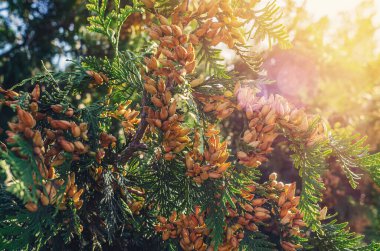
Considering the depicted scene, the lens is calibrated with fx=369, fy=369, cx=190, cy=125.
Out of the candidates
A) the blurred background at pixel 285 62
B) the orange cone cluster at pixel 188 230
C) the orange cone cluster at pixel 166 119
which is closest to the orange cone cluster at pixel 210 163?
the orange cone cluster at pixel 166 119

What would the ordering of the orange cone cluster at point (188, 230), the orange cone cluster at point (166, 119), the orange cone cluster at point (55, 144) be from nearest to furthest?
the orange cone cluster at point (55, 144) < the orange cone cluster at point (166, 119) < the orange cone cluster at point (188, 230)

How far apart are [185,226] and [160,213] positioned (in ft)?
0.37

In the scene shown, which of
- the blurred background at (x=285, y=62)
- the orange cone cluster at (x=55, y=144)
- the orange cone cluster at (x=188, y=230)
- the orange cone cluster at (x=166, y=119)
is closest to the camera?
the orange cone cluster at (x=55, y=144)

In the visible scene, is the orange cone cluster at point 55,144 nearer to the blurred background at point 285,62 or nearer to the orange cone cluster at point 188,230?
the orange cone cluster at point 188,230

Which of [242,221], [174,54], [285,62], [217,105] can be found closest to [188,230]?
[242,221]

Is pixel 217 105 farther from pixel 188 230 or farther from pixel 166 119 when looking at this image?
pixel 188 230

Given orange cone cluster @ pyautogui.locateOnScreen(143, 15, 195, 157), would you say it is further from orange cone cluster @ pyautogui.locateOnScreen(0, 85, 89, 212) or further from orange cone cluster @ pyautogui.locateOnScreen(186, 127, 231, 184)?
orange cone cluster @ pyautogui.locateOnScreen(0, 85, 89, 212)

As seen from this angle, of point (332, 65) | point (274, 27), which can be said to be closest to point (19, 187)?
point (274, 27)

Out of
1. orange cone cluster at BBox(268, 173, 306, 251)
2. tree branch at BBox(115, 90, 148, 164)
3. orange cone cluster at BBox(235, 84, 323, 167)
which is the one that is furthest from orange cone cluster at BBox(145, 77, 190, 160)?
orange cone cluster at BBox(268, 173, 306, 251)

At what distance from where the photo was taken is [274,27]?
150cm

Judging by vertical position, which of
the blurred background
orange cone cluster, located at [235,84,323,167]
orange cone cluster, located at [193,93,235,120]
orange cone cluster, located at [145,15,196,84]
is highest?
orange cone cluster, located at [145,15,196,84]

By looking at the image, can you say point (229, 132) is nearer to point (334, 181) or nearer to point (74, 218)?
point (334, 181)

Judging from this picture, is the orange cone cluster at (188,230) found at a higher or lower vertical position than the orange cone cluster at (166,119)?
lower

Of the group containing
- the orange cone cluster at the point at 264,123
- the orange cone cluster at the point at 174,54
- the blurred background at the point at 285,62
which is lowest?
the blurred background at the point at 285,62
